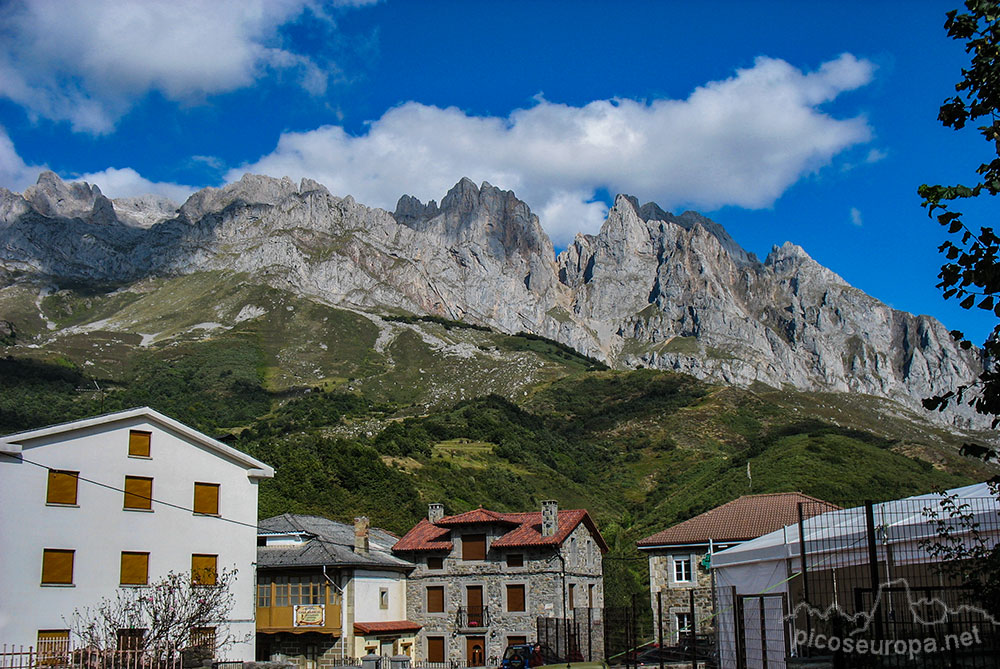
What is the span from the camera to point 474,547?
39.8 meters

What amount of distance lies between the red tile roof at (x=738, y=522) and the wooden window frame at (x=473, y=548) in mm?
6831

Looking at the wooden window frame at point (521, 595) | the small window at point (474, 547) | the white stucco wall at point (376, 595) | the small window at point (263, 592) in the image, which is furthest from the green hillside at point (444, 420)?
the white stucco wall at point (376, 595)

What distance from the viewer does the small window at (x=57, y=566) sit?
26.1 meters

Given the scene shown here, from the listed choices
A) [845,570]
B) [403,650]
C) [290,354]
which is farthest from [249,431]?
[845,570]

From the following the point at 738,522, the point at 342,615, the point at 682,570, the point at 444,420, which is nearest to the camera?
the point at 342,615

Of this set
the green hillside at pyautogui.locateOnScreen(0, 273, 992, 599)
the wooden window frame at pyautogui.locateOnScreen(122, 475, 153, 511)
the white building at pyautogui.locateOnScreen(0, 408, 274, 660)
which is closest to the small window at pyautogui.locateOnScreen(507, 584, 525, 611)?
the green hillside at pyautogui.locateOnScreen(0, 273, 992, 599)

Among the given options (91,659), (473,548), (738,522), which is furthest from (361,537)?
(91,659)

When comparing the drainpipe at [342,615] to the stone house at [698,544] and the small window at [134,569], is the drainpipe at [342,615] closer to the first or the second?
the small window at [134,569]

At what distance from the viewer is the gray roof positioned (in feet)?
117

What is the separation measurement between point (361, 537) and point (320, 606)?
4209 millimetres

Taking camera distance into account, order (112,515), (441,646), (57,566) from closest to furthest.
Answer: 1. (57,566)
2. (112,515)
3. (441,646)

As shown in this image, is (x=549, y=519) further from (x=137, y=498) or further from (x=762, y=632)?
(x=762, y=632)

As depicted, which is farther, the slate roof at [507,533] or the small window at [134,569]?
the slate roof at [507,533]

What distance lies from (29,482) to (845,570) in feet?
75.7
